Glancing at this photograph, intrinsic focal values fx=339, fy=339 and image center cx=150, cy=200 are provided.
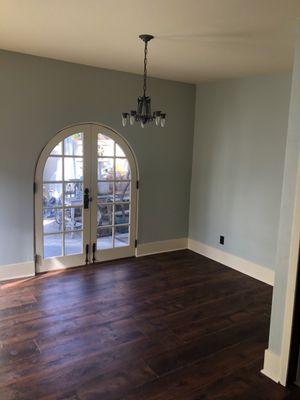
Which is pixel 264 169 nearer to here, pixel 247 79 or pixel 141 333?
pixel 247 79

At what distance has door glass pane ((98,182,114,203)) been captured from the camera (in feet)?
15.4

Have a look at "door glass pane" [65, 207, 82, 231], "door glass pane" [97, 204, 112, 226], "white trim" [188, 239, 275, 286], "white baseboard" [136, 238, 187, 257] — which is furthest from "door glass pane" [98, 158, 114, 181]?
"white trim" [188, 239, 275, 286]

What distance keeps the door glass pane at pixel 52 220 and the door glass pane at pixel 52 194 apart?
0.08m

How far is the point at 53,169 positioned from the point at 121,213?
119cm

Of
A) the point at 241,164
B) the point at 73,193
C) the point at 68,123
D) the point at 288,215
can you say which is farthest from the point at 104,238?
the point at 288,215

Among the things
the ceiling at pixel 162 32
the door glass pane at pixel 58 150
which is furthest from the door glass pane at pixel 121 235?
the ceiling at pixel 162 32

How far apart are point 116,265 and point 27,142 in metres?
2.02

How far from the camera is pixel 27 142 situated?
160 inches

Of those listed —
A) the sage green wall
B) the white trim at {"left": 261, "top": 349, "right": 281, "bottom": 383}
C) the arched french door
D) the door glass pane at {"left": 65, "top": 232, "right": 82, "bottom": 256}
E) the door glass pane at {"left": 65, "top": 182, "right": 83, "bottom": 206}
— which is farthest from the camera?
the door glass pane at {"left": 65, "top": 232, "right": 82, "bottom": 256}

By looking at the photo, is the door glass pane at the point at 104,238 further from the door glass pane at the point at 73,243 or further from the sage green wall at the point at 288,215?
the sage green wall at the point at 288,215

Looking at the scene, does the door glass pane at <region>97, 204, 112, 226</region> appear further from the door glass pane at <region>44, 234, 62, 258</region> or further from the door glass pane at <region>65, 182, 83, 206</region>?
the door glass pane at <region>44, 234, 62, 258</region>

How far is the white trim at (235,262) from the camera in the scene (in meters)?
4.34

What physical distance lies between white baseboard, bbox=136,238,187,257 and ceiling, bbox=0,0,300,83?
8.52 feet

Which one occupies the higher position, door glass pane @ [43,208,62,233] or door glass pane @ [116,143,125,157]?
door glass pane @ [116,143,125,157]
